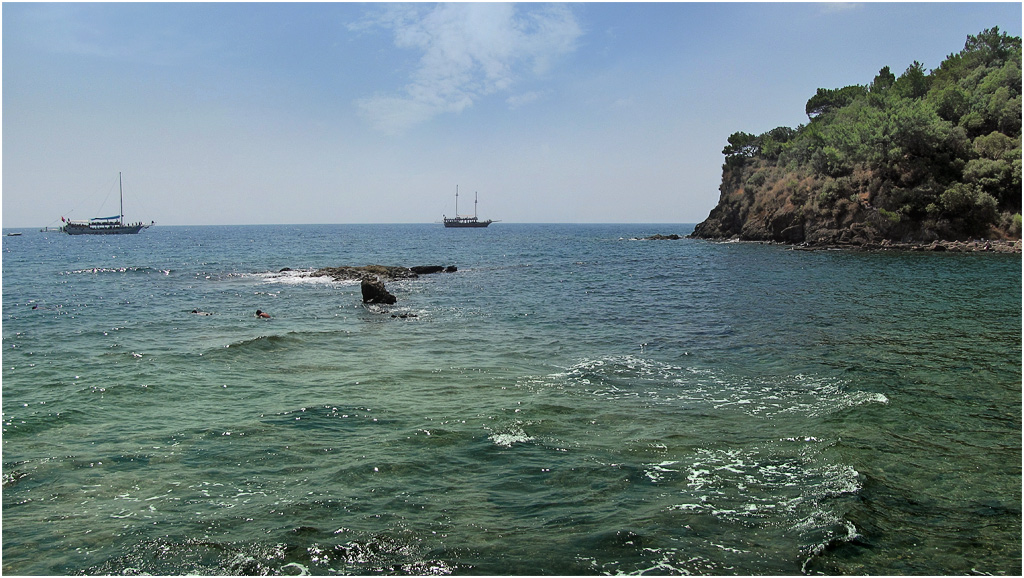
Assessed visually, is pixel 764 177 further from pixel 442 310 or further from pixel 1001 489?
pixel 1001 489

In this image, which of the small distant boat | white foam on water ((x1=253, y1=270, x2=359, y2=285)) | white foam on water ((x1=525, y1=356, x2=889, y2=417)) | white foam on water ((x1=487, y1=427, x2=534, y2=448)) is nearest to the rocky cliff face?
white foam on water ((x1=525, y1=356, x2=889, y2=417))

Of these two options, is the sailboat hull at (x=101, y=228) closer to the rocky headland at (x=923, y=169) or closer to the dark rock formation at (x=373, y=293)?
the dark rock formation at (x=373, y=293)

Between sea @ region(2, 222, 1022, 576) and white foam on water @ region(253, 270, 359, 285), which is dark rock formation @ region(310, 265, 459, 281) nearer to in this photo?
white foam on water @ region(253, 270, 359, 285)

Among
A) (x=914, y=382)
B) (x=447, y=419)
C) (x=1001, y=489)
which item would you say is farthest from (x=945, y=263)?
(x=447, y=419)

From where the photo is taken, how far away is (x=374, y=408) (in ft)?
44.8

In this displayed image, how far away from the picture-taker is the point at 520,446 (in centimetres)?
1112

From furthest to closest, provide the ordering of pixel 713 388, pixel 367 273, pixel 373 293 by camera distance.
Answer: pixel 367 273 < pixel 373 293 < pixel 713 388

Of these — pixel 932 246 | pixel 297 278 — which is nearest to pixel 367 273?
pixel 297 278

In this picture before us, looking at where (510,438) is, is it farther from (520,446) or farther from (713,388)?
(713,388)

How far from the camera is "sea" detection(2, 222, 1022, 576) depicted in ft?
24.8

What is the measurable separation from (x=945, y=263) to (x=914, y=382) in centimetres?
3838

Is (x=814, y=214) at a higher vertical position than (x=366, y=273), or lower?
higher

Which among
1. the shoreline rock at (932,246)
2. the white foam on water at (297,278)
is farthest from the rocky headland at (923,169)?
the white foam on water at (297,278)

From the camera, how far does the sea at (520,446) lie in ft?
24.8
